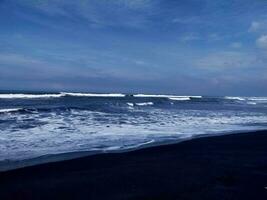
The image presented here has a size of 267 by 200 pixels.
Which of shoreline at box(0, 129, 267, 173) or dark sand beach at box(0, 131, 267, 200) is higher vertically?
shoreline at box(0, 129, 267, 173)

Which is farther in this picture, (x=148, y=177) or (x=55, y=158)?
(x=55, y=158)

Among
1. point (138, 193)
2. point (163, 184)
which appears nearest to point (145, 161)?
point (163, 184)

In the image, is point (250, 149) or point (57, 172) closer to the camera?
point (57, 172)

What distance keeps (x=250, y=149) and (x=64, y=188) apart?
7.11 metres

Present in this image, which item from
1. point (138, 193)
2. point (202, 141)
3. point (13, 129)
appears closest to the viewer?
point (138, 193)

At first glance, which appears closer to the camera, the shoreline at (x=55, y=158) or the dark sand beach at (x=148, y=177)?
the dark sand beach at (x=148, y=177)

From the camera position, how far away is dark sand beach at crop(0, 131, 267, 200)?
6.05m

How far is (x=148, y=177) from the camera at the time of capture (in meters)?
7.19

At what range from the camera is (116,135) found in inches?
530

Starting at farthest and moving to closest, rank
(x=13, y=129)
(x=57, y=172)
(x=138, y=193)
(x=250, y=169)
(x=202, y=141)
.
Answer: (x=13, y=129) < (x=202, y=141) < (x=250, y=169) < (x=57, y=172) < (x=138, y=193)

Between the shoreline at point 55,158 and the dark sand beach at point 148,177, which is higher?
the shoreline at point 55,158

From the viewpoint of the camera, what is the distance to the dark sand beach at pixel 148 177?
6.05 metres

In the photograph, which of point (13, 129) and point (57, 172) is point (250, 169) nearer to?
point (57, 172)

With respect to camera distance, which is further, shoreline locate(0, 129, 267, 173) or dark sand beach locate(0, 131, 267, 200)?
shoreline locate(0, 129, 267, 173)
